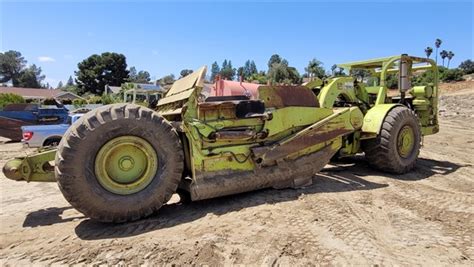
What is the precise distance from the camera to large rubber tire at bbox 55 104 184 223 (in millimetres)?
3770

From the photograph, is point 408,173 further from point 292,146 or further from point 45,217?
point 45,217

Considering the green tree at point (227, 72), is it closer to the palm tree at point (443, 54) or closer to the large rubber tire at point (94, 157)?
the large rubber tire at point (94, 157)

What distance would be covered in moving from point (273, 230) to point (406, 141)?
13.6 ft

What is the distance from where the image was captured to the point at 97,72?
190 ft

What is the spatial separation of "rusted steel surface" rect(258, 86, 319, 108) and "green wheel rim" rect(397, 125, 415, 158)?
79.4 inches

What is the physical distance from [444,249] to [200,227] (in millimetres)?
2349

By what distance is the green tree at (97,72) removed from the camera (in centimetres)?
5803

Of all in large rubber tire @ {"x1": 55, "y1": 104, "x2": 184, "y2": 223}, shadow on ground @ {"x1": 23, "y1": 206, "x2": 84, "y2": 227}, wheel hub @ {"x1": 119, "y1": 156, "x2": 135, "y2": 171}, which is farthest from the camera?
shadow on ground @ {"x1": 23, "y1": 206, "x2": 84, "y2": 227}

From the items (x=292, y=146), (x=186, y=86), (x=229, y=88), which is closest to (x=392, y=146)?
(x=292, y=146)

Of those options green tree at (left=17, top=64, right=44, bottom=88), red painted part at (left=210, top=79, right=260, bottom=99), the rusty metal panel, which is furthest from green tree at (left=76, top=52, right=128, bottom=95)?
the rusty metal panel

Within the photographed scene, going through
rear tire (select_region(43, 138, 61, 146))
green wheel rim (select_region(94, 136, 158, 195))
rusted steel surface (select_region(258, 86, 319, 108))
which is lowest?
rear tire (select_region(43, 138, 61, 146))

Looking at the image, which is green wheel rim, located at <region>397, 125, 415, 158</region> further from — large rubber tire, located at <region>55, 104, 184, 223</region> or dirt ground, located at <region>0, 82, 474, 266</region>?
large rubber tire, located at <region>55, 104, 184, 223</region>

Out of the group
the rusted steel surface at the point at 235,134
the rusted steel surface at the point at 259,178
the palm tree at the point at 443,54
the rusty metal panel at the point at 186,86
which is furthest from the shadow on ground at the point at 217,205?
the palm tree at the point at 443,54

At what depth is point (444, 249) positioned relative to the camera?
3.48 m
